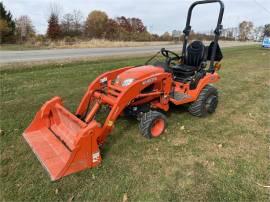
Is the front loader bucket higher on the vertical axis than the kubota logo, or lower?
lower

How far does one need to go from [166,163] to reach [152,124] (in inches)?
31.3

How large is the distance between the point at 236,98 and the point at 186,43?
7.43 feet

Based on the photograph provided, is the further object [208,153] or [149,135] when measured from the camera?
[149,135]

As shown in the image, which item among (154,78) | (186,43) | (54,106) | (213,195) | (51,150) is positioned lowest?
A: (213,195)

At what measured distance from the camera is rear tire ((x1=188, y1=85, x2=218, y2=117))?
492 centimetres

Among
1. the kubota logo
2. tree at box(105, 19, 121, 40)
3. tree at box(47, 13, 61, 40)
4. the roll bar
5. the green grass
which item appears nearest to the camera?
the green grass

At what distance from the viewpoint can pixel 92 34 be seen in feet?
138

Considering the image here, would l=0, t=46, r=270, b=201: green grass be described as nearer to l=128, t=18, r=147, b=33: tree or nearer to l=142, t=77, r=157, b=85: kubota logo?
l=142, t=77, r=157, b=85: kubota logo

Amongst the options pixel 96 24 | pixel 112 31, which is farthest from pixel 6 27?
pixel 112 31

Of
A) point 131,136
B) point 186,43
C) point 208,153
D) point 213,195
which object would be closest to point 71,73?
point 186,43

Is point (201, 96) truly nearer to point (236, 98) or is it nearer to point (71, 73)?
point (236, 98)

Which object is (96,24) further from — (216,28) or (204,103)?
(204,103)

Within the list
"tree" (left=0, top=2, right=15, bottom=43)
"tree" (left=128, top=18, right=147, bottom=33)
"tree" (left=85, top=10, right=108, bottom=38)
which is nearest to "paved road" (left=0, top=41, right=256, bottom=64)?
"tree" (left=0, top=2, right=15, bottom=43)

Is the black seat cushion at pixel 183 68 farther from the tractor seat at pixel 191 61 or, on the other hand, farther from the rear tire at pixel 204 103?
the rear tire at pixel 204 103
